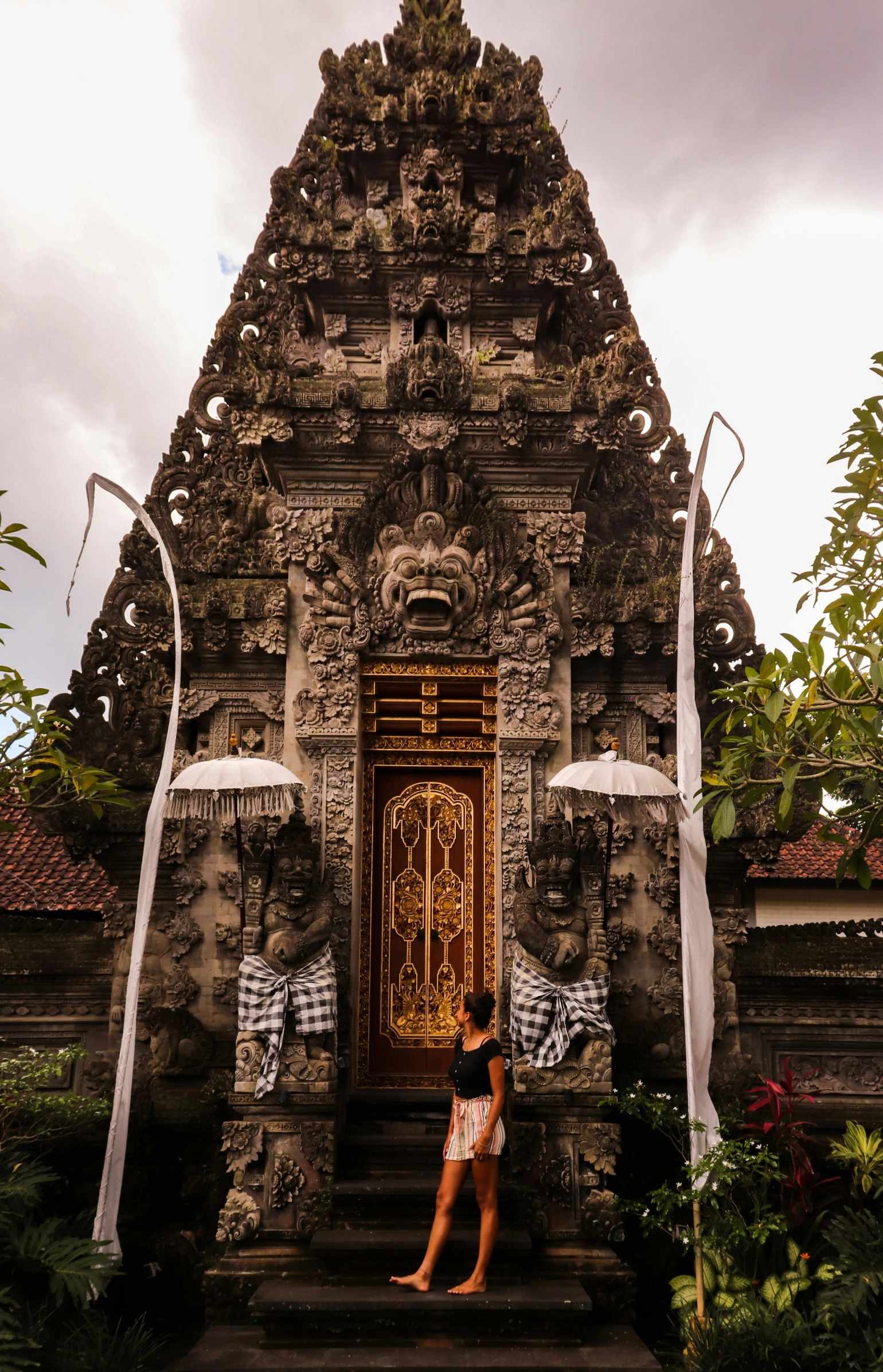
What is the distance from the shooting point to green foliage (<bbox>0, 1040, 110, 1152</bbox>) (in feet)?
24.2

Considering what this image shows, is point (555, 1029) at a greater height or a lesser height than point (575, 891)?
lesser

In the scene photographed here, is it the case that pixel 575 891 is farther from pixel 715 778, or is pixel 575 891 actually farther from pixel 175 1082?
pixel 175 1082

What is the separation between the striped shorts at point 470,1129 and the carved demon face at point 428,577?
4.32m

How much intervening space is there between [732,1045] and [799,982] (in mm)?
817

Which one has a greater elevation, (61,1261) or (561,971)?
(561,971)

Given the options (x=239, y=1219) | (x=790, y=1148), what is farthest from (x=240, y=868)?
(x=790, y=1148)

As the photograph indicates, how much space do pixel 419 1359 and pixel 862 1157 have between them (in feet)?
11.5

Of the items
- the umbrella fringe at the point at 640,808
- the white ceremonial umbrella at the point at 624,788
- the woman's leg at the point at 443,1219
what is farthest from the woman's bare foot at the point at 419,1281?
the umbrella fringe at the point at 640,808

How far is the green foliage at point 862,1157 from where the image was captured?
7.61 metres

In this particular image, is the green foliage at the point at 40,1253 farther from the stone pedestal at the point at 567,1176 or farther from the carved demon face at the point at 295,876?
the stone pedestal at the point at 567,1176

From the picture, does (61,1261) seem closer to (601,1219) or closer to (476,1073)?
(476,1073)

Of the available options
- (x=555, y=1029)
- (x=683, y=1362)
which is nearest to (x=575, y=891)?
(x=555, y=1029)

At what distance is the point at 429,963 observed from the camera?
377 inches

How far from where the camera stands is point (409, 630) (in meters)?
9.78
